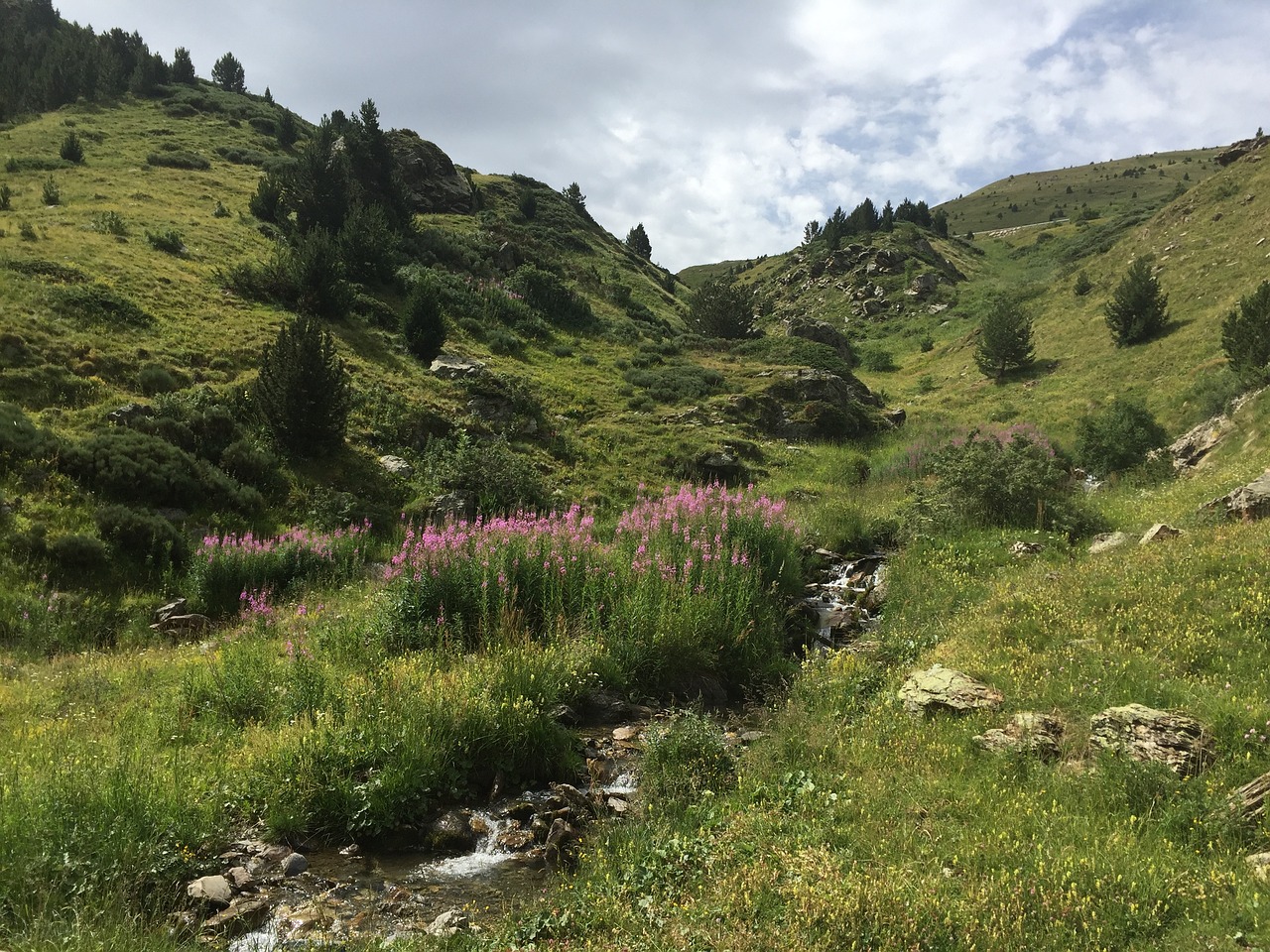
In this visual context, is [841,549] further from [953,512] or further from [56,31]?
[56,31]

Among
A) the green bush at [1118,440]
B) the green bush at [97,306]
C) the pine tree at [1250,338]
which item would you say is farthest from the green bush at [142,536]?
the pine tree at [1250,338]

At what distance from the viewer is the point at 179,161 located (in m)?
44.1

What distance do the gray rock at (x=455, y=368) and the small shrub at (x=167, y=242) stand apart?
12249 mm

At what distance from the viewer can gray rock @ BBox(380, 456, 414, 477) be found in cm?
1722

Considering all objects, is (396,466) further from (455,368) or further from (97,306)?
(97,306)

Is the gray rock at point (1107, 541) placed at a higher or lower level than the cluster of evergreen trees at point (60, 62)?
lower

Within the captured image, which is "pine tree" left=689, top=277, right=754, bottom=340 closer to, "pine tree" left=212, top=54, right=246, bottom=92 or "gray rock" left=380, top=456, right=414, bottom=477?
"gray rock" left=380, top=456, right=414, bottom=477

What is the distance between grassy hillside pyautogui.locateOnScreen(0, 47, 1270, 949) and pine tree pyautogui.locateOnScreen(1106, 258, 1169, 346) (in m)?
4.85

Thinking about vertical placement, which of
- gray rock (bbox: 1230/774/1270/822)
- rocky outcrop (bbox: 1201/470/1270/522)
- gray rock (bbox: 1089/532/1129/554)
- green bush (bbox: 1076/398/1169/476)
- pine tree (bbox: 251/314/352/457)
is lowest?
gray rock (bbox: 1230/774/1270/822)

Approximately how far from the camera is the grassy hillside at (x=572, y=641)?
4281mm

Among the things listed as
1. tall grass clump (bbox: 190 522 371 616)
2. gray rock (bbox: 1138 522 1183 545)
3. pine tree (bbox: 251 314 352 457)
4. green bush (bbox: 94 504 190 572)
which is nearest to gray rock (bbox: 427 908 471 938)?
tall grass clump (bbox: 190 522 371 616)

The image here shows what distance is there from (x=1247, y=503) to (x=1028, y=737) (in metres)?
7.25

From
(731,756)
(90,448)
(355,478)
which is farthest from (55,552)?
(731,756)

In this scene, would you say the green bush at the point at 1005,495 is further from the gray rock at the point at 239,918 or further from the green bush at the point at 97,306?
the green bush at the point at 97,306
